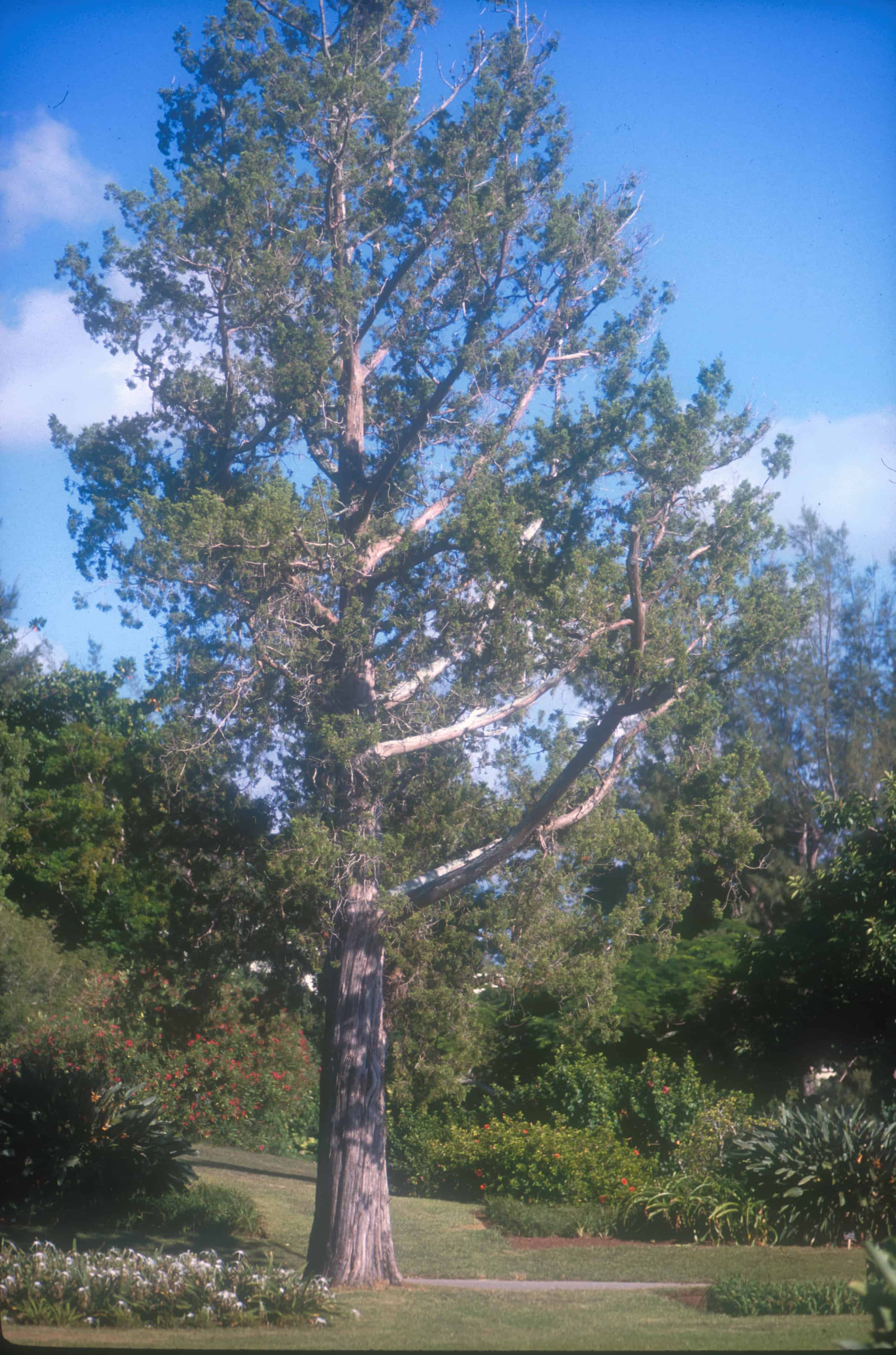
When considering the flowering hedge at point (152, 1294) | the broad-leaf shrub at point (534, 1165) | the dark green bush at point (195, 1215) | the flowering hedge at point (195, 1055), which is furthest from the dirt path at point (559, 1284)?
the flowering hedge at point (195, 1055)

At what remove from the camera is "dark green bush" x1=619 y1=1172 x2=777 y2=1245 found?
11.4 metres

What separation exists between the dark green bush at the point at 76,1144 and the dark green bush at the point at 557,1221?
4.13 metres

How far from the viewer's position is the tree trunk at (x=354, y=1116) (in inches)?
396

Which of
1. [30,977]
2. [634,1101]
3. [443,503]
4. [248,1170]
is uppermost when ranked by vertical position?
[443,503]

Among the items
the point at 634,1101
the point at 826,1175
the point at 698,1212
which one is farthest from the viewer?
the point at 634,1101

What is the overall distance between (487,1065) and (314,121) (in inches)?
550

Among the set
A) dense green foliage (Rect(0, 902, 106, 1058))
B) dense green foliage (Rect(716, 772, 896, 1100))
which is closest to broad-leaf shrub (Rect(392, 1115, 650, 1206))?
dense green foliage (Rect(716, 772, 896, 1100))

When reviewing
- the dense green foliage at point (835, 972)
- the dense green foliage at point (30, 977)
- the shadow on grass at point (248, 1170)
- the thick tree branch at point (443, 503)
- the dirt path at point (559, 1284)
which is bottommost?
the shadow on grass at point (248, 1170)

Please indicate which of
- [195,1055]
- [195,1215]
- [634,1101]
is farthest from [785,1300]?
[195,1055]

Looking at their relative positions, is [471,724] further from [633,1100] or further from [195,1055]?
[195,1055]

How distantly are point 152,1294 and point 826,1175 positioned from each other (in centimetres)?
680

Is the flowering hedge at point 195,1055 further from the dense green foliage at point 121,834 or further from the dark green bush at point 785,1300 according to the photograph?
the dark green bush at point 785,1300

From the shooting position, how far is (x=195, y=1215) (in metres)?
12.8

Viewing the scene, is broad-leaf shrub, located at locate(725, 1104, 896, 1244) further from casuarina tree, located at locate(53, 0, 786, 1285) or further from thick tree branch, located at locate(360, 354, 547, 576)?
thick tree branch, located at locate(360, 354, 547, 576)
